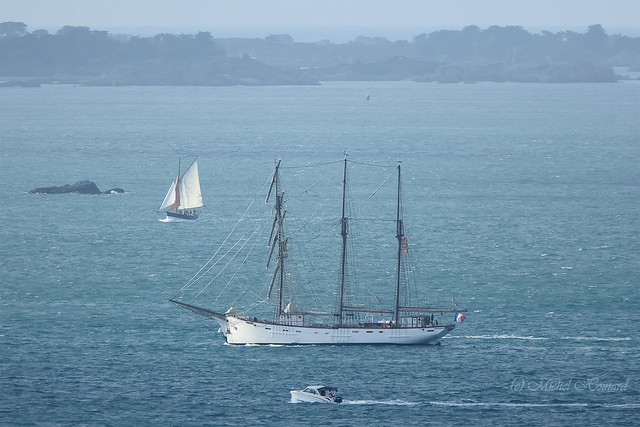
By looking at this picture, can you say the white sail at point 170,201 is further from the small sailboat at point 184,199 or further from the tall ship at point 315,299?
the tall ship at point 315,299

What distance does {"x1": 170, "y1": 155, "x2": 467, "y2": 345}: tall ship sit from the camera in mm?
72688

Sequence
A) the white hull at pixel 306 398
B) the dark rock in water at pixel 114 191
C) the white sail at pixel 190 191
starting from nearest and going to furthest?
the white hull at pixel 306 398, the white sail at pixel 190 191, the dark rock in water at pixel 114 191

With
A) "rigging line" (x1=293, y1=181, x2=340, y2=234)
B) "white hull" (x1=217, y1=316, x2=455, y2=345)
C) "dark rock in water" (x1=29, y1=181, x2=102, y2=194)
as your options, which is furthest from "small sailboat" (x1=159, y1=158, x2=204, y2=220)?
"white hull" (x1=217, y1=316, x2=455, y2=345)

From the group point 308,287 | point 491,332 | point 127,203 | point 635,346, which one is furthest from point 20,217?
point 635,346

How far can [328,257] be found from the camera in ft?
324

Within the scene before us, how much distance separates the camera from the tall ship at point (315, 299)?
72688 mm

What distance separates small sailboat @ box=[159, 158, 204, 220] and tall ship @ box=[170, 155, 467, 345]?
1341 cm

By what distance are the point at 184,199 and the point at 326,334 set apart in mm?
52211

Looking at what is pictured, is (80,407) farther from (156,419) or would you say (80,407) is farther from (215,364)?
(215,364)

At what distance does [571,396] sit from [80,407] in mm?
25364

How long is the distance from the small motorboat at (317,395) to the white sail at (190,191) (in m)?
61.4

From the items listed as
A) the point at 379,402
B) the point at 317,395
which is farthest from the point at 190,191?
the point at 379,402

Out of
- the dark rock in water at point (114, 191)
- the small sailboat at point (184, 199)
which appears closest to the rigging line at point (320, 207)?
the small sailboat at point (184, 199)

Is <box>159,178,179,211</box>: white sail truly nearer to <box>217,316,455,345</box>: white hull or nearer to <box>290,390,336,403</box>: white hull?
<box>217,316,455,345</box>: white hull
